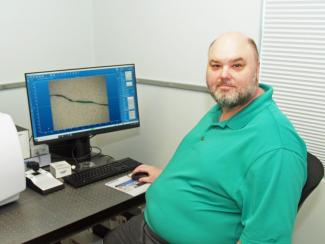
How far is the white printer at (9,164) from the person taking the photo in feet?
4.75

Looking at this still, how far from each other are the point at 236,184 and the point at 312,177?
0.82ft

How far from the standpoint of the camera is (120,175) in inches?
74.4

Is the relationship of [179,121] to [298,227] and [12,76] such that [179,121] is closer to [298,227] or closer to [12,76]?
[298,227]

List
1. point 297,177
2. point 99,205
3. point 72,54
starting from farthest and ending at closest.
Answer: point 72,54
point 99,205
point 297,177

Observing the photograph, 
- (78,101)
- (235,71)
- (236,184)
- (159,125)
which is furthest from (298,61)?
(78,101)

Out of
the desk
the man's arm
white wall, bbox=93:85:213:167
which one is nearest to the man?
the man's arm

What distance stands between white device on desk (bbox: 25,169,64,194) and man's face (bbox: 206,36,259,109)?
83 cm

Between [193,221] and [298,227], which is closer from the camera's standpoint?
[193,221]

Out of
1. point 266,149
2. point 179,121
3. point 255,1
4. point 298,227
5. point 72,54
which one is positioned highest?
point 255,1

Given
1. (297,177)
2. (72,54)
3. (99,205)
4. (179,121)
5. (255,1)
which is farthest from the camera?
(72,54)

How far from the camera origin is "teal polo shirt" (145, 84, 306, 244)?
3.75ft

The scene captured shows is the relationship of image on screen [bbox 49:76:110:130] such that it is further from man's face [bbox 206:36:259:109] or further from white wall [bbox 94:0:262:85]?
man's face [bbox 206:36:259:109]

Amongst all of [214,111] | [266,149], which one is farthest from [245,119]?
[214,111]

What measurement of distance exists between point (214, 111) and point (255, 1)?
0.56 metres
